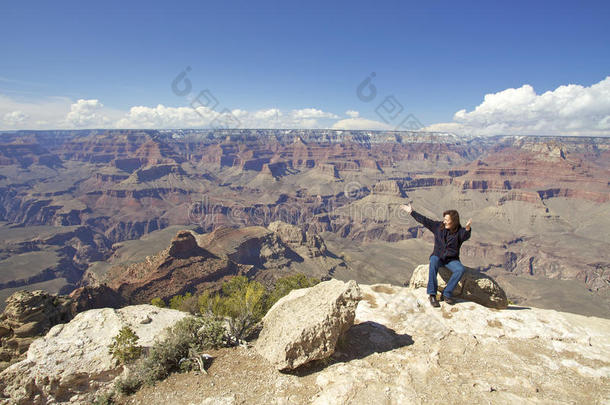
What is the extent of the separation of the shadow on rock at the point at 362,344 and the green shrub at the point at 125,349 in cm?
659

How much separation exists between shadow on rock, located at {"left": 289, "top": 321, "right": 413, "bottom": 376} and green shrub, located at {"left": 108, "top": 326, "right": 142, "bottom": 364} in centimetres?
659

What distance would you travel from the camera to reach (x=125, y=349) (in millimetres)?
10523

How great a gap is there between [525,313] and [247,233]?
10479 centimetres

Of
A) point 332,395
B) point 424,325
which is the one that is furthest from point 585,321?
point 332,395

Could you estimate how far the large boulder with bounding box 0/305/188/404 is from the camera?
941 cm

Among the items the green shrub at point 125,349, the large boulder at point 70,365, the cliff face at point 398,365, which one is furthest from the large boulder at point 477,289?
the green shrub at point 125,349

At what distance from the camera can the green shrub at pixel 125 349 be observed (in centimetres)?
1038

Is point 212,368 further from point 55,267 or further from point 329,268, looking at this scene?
point 55,267

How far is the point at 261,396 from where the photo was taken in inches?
300

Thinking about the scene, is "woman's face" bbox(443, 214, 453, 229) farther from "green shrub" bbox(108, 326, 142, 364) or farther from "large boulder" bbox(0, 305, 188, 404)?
"green shrub" bbox(108, 326, 142, 364)

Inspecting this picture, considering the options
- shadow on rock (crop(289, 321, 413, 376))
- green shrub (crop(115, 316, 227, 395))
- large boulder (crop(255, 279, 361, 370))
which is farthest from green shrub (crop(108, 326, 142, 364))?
shadow on rock (crop(289, 321, 413, 376))

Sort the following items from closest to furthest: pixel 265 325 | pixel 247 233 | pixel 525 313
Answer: pixel 265 325, pixel 525 313, pixel 247 233

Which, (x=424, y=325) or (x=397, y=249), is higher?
(x=424, y=325)

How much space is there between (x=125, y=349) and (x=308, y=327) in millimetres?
7712
